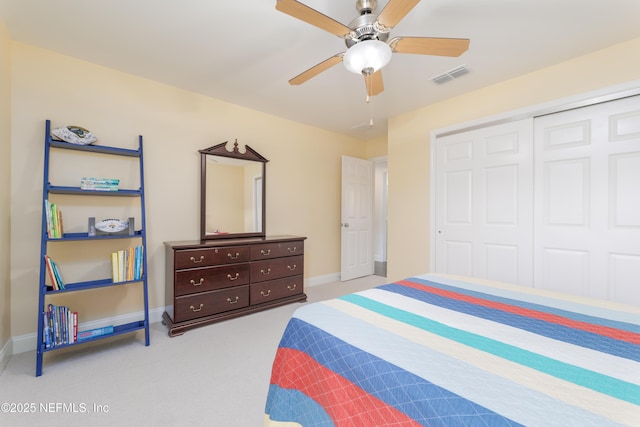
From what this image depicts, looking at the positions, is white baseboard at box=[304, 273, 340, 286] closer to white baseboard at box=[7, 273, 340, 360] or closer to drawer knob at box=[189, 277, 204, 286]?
drawer knob at box=[189, 277, 204, 286]

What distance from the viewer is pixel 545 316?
117cm

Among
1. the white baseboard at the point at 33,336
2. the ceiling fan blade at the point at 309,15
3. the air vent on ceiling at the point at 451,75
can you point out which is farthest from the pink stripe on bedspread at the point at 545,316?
the white baseboard at the point at 33,336

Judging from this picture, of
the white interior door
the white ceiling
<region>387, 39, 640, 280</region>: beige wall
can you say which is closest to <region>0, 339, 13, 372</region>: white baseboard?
the white ceiling

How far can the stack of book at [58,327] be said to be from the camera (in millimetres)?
1991

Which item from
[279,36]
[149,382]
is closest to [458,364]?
[149,382]

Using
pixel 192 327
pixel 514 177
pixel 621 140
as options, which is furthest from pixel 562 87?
pixel 192 327

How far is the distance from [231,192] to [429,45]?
2.60m

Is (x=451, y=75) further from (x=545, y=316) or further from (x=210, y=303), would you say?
(x=210, y=303)

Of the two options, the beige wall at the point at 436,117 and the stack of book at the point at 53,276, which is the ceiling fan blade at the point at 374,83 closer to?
the beige wall at the point at 436,117

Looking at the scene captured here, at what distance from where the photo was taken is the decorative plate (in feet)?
7.48

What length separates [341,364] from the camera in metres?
0.89

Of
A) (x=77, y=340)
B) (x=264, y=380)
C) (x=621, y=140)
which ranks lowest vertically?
(x=264, y=380)

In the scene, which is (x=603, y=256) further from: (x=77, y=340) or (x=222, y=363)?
(x=77, y=340)

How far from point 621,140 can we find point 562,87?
66 centimetres
